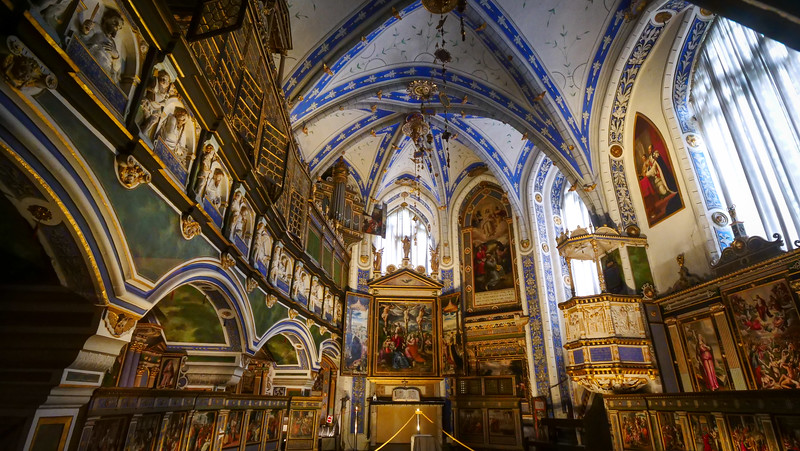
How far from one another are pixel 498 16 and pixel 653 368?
9.09 metres

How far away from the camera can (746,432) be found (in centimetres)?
607

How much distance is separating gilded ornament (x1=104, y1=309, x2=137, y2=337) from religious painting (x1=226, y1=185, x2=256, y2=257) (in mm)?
2374

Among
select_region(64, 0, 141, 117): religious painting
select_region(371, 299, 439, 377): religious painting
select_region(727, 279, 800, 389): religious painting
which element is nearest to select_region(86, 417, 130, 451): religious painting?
select_region(64, 0, 141, 117): religious painting

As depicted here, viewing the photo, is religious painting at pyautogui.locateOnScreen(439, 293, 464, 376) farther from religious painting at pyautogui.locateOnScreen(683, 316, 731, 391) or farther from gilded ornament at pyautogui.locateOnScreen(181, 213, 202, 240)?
gilded ornament at pyautogui.locateOnScreen(181, 213, 202, 240)

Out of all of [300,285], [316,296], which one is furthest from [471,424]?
[300,285]

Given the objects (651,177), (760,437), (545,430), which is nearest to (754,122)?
(651,177)

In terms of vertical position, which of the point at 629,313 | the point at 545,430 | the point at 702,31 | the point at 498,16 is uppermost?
the point at 498,16

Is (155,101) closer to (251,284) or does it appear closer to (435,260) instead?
(251,284)

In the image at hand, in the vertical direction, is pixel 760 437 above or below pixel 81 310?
below

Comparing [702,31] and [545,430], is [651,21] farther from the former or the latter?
[545,430]

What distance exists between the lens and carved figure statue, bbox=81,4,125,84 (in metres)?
3.74

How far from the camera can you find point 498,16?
11.4m

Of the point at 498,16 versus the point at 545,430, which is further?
the point at 545,430

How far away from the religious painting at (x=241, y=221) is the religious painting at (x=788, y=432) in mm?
7906
